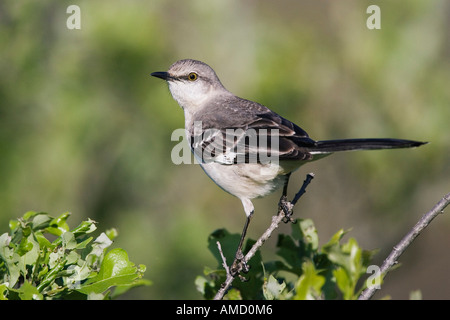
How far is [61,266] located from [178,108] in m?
3.31

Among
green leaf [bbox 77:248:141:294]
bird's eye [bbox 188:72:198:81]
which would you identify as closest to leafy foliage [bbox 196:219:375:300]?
green leaf [bbox 77:248:141:294]

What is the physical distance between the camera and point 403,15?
5180 mm

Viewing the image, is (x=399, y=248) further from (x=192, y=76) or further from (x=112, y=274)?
(x=192, y=76)

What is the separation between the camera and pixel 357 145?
3.03 metres

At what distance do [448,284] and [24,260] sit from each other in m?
6.78

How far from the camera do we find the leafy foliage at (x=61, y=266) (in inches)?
78.5

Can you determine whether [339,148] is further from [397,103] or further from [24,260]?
[397,103]

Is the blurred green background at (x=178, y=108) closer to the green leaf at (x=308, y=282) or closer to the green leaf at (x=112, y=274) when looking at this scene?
the green leaf at (x=112, y=274)

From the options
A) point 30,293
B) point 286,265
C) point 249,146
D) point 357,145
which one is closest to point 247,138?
point 249,146

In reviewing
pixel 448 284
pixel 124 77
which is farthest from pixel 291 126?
pixel 448 284

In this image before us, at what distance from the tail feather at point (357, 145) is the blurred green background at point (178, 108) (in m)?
1.97

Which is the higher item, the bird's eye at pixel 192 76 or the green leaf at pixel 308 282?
the bird's eye at pixel 192 76

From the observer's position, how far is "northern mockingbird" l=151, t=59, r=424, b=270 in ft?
10.9

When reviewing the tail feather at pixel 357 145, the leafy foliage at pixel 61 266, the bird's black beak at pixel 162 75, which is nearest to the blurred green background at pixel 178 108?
the bird's black beak at pixel 162 75
